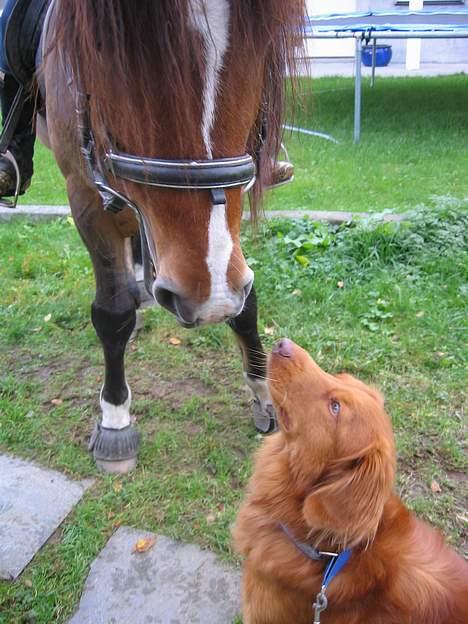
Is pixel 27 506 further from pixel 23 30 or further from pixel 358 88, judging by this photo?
pixel 358 88

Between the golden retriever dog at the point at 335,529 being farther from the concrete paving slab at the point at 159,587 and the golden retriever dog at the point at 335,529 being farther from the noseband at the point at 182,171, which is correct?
the noseband at the point at 182,171

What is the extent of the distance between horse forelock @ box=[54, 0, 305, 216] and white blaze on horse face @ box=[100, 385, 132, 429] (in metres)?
1.38

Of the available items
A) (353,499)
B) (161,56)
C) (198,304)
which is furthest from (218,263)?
(353,499)

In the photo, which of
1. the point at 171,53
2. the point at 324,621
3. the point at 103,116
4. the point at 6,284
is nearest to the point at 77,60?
the point at 103,116

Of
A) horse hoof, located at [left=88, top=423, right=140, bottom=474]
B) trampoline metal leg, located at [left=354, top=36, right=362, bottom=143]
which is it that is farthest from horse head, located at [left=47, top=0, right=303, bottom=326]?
trampoline metal leg, located at [left=354, top=36, right=362, bottom=143]

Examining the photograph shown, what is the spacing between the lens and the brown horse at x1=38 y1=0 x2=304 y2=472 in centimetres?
141

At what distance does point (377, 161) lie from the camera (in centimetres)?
693

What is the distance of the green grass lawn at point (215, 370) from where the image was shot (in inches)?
88.6

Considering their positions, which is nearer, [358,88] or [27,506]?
[27,506]

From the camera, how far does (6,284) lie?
4.02 metres

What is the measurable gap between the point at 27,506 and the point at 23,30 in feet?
6.23

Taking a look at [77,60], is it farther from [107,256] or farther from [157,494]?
[157,494]

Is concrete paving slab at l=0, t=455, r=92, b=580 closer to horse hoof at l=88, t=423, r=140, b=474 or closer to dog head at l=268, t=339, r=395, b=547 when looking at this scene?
horse hoof at l=88, t=423, r=140, b=474

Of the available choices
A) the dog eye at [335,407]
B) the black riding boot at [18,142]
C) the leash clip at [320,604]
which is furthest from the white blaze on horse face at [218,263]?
the black riding boot at [18,142]
